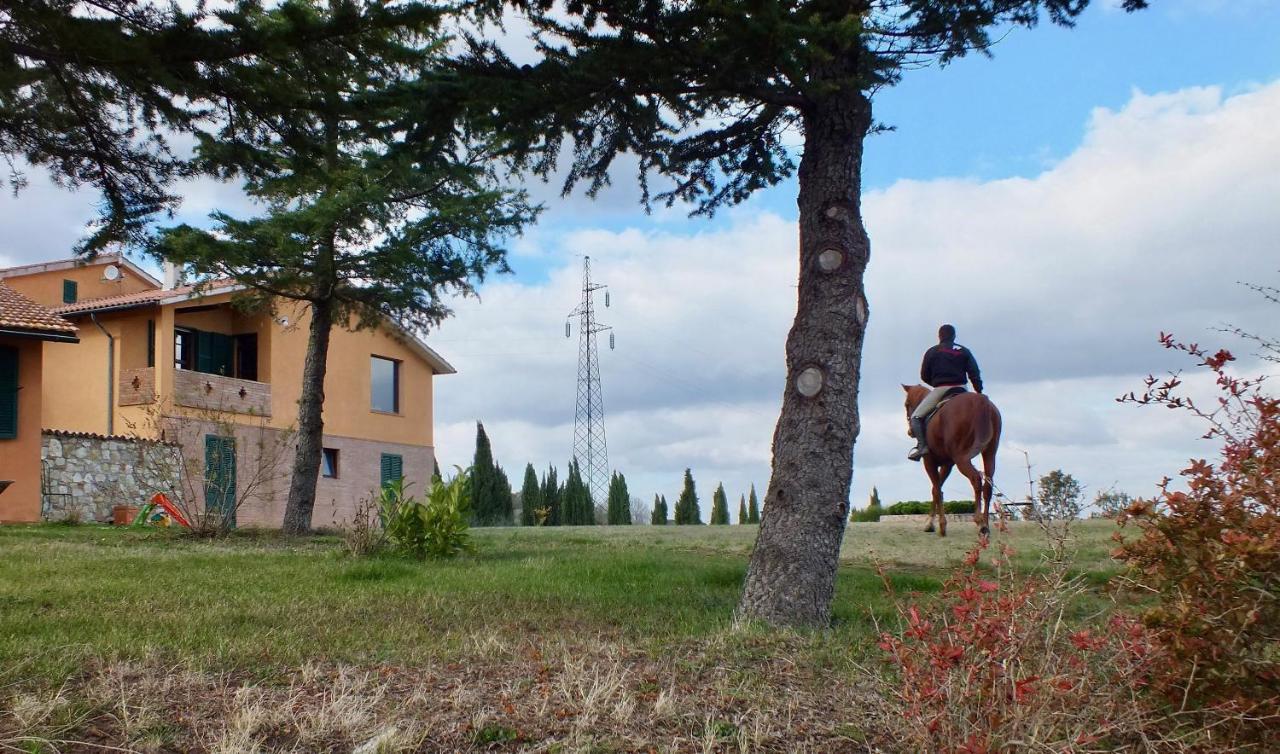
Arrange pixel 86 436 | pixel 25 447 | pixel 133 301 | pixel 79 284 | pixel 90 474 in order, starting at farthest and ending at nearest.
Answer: pixel 79 284 < pixel 133 301 < pixel 86 436 < pixel 90 474 < pixel 25 447

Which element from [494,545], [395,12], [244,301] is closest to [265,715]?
[395,12]

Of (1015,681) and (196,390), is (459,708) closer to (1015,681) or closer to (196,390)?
(1015,681)

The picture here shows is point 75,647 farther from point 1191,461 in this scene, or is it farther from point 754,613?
point 1191,461

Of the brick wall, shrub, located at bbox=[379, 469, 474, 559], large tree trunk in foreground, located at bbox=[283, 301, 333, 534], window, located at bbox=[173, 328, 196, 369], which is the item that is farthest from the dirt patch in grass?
window, located at bbox=[173, 328, 196, 369]

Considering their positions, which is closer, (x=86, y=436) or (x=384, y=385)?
(x=86, y=436)

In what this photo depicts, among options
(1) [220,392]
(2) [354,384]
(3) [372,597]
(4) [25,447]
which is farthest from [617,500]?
(3) [372,597]

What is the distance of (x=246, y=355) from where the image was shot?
30.4 metres

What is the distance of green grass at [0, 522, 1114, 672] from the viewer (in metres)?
5.87

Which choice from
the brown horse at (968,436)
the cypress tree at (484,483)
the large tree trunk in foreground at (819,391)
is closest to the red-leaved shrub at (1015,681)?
the large tree trunk in foreground at (819,391)

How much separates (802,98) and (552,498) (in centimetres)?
3285

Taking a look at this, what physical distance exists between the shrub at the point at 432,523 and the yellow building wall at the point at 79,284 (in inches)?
911

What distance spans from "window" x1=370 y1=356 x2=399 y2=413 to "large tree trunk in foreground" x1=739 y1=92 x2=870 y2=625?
28536mm

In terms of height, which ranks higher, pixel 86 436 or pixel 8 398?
pixel 8 398

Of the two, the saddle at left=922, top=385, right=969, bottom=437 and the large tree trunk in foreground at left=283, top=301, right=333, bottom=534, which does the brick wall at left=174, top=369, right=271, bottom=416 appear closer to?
the large tree trunk in foreground at left=283, top=301, right=333, bottom=534
